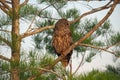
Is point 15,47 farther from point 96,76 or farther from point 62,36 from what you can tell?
point 62,36

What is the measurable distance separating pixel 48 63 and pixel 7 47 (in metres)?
0.58

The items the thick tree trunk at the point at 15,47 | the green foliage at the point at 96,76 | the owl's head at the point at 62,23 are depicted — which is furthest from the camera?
the owl's head at the point at 62,23

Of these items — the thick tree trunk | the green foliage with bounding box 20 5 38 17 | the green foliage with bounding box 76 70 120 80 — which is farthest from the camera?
the green foliage with bounding box 20 5 38 17

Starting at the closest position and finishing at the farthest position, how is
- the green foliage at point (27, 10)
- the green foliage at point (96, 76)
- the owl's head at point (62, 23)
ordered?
the green foliage at point (96, 76), the owl's head at point (62, 23), the green foliage at point (27, 10)

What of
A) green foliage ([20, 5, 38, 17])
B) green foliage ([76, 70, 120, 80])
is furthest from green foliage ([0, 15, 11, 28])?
green foliage ([76, 70, 120, 80])

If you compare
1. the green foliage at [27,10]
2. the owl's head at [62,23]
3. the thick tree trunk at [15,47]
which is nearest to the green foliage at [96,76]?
the thick tree trunk at [15,47]

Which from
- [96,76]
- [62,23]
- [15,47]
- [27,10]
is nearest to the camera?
[96,76]

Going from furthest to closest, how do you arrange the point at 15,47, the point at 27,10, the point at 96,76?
1. the point at 27,10
2. the point at 15,47
3. the point at 96,76

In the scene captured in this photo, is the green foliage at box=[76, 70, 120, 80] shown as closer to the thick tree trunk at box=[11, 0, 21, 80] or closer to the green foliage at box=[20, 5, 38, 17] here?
the thick tree trunk at box=[11, 0, 21, 80]

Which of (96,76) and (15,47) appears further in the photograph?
(15,47)

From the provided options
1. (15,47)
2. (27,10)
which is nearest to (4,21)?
(27,10)

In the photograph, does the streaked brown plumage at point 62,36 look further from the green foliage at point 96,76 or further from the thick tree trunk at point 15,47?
the green foliage at point 96,76

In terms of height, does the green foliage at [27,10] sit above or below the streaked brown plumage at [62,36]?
above

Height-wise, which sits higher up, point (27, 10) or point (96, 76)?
point (27, 10)
